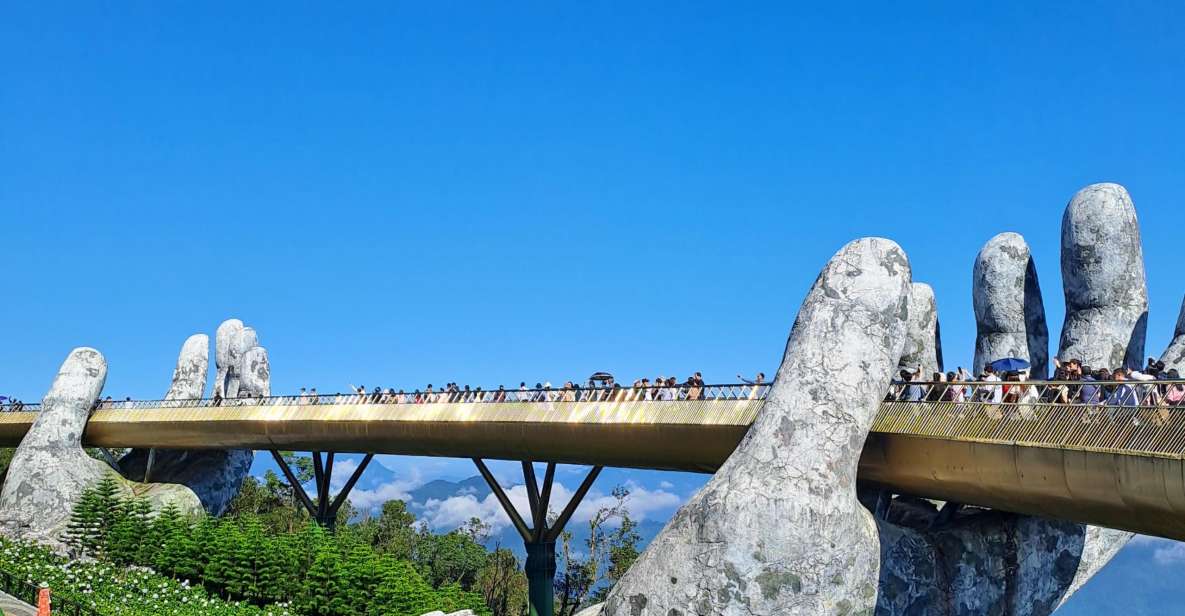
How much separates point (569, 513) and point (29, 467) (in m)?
21.5

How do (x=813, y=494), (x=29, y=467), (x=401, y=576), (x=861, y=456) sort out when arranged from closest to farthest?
(x=813, y=494)
(x=861, y=456)
(x=401, y=576)
(x=29, y=467)

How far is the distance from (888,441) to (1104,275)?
8.25 metres

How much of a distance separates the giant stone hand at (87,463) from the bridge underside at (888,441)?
13.5ft

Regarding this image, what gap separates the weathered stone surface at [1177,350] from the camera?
25.5m

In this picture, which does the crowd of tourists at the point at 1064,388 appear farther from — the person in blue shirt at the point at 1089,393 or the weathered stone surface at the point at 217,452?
the weathered stone surface at the point at 217,452

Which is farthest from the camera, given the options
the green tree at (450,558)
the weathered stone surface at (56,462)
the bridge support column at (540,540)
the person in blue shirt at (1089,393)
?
the green tree at (450,558)

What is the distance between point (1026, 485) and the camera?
19.8 metres

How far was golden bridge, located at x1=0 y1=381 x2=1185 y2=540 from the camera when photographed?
17938 millimetres

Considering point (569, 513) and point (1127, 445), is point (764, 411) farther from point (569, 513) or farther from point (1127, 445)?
point (569, 513)

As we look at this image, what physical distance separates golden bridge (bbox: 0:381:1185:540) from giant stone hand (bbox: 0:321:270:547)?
2.80 meters

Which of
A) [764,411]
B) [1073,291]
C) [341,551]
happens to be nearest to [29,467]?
[341,551]

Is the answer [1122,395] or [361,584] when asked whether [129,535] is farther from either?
[1122,395]

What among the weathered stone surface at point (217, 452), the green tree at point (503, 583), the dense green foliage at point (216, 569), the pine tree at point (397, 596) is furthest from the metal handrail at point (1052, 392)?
the green tree at point (503, 583)

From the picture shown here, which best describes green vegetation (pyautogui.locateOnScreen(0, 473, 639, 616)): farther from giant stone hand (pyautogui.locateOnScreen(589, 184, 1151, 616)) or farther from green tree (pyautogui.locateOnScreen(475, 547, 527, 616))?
green tree (pyautogui.locateOnScreen(475, 547, 527, 616))
